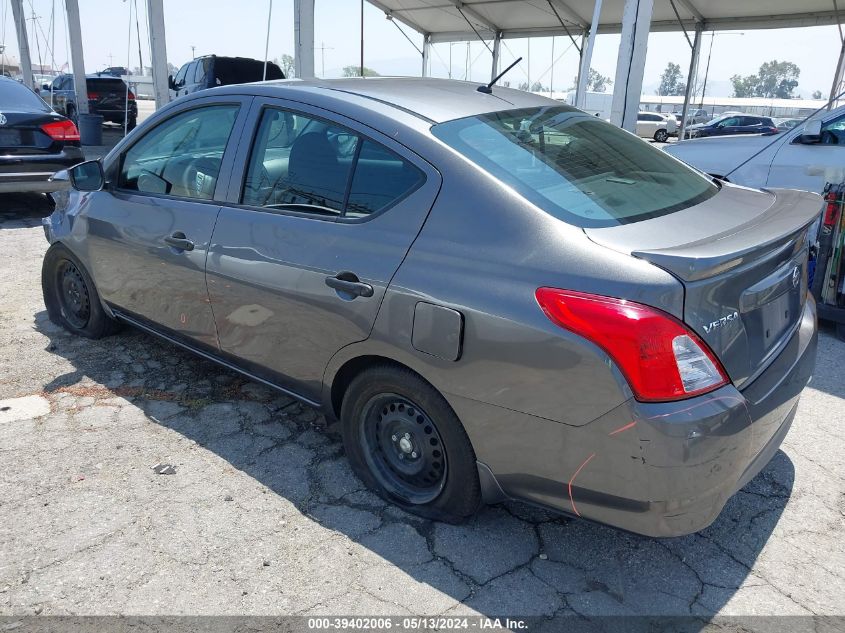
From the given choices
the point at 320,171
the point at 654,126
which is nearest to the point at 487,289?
the point at 320,171

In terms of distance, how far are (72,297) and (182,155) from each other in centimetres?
160

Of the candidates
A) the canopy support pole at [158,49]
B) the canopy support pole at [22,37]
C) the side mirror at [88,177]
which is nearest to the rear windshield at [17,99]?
the side mirror at [88,177]

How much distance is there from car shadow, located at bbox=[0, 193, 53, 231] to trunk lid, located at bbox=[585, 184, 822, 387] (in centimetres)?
751

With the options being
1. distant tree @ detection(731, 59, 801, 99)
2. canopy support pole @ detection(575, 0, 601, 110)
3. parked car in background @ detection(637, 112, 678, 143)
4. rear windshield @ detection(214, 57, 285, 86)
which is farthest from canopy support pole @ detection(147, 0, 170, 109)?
distant tree @ detection(731, 59, 801, 99)

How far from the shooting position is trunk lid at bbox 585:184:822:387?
6.25ft

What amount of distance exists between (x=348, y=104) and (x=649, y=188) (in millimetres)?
1252

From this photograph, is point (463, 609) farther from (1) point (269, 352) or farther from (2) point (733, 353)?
(1) point (269, 352)

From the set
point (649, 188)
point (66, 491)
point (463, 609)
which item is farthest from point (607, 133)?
point (66, 491)

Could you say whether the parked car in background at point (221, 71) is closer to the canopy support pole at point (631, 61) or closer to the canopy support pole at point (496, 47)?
the canopy support pole at point (496, 47)

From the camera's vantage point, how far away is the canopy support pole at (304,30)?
998 cm

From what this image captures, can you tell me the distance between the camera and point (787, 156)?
612 cm

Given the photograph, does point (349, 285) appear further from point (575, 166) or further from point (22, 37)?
→ point (22, 37)

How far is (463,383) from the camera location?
7.19ft

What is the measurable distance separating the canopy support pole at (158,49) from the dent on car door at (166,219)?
35.1ft
